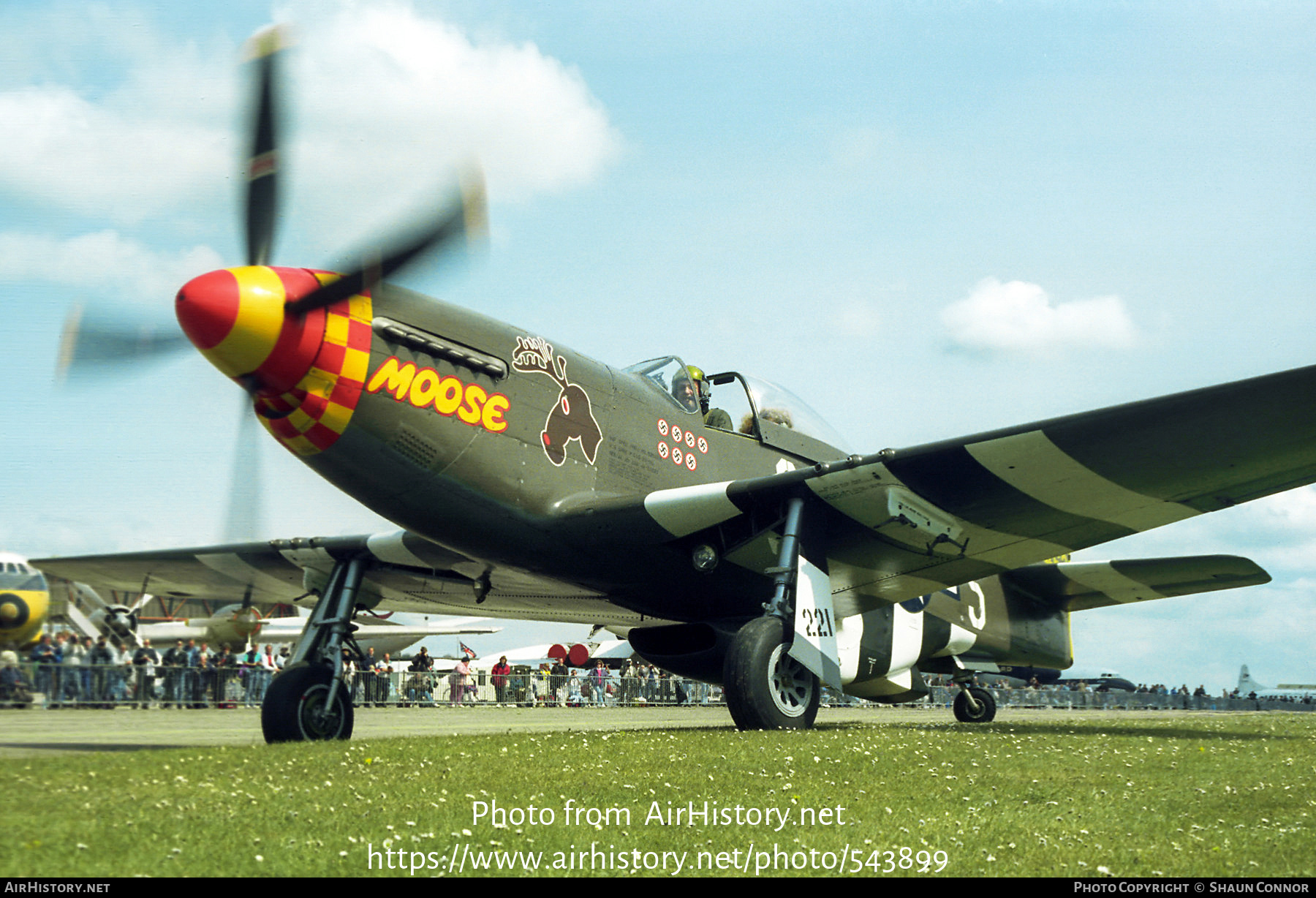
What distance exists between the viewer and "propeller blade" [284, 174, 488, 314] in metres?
7.52

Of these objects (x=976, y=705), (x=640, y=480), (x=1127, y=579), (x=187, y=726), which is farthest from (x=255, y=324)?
(x=976, y=705)

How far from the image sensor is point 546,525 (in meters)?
9.36

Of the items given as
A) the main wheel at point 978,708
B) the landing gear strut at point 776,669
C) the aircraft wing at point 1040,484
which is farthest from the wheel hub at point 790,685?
the main wheel at point 978,708

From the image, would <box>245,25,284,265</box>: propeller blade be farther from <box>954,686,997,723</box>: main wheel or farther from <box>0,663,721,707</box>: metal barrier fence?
<box>0,663,721,707</box>: metal barrier fence

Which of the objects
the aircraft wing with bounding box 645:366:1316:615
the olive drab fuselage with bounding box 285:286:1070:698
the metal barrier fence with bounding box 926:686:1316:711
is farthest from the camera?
the metal barrier fence with bounding box 926:686:1316:711

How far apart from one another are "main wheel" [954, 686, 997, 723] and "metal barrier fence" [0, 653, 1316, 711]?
338 centimetres

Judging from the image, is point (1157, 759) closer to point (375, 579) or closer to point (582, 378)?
point (582, 378)

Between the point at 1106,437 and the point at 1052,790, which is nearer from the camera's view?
the point at 1052,790

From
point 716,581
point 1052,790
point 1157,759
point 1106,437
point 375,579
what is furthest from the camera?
point 375,579

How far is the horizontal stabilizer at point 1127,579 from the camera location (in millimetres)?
13352

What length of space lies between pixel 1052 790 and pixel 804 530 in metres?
4.38

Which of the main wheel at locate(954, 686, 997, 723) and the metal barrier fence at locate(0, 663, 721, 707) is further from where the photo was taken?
the metal barrier fence at locate(0, 663, 721, 707)

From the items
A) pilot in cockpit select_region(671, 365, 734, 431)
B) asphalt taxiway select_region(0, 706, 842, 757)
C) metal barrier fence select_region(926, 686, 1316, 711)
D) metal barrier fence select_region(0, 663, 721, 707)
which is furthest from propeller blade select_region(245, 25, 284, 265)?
metal barrier fence select_region(926, 686, 1316, 711)

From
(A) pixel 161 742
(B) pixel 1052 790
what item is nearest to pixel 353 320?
(A) pixel 161 742
